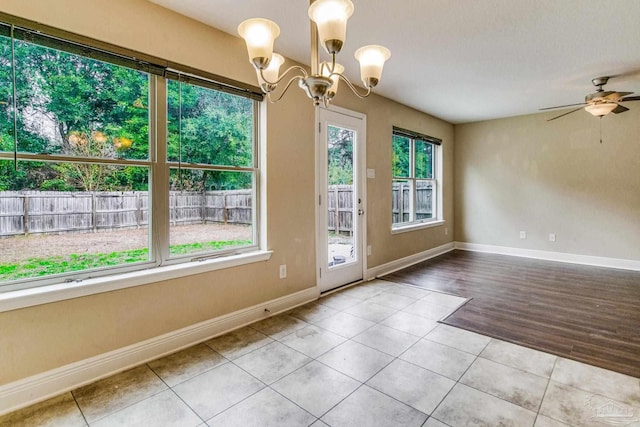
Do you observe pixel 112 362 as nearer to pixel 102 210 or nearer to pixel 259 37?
pixel 102 210

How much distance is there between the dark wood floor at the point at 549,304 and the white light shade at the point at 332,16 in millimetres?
2514

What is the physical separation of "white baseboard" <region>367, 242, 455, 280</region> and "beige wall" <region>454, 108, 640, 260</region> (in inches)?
27.0

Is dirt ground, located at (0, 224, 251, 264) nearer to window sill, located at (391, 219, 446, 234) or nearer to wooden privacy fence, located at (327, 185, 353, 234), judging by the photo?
wooden privacy fence, located at (327, 185, 353, 234)

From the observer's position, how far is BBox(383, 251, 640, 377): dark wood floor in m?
2.42

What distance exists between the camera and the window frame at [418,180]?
16.1 feet

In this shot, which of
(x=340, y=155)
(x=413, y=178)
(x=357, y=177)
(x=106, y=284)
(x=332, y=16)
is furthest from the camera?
(x=413, y=178)

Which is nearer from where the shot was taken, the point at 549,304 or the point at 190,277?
the point at 190,277

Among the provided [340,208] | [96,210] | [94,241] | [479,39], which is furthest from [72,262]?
[479,39]

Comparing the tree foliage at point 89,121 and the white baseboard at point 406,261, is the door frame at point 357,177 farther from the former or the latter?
the tree foliage at point 89,121

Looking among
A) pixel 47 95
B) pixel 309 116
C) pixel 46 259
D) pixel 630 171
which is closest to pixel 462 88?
pixel 309 116

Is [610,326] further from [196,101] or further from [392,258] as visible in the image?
[196,101]

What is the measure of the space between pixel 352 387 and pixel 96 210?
202cm

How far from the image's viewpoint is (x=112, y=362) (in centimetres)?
209

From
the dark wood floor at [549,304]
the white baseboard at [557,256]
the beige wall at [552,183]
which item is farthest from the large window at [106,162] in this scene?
the white baseboard at [557,256]
